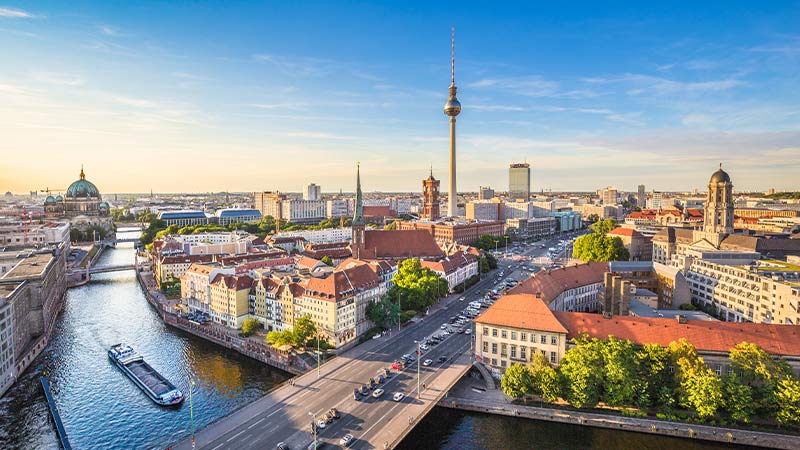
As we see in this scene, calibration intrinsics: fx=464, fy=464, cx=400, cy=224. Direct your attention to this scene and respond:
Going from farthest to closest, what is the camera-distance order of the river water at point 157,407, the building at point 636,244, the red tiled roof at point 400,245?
1. the building at point 636,244
2. the red tiled roof at point 400,245
3. the river water at point 157,407

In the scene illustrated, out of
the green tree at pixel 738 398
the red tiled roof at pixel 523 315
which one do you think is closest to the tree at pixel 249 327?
the red tiled roof at pixel 523 315

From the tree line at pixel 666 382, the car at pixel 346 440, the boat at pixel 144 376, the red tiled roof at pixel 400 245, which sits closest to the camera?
the car at pixel 346 440

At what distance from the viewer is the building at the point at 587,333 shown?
4769 centimetres

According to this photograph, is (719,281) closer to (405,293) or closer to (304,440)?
(405,293)

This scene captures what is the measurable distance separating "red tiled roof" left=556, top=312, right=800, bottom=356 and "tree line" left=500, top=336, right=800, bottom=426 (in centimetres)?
182

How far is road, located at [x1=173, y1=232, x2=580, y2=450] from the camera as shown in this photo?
42906 mm

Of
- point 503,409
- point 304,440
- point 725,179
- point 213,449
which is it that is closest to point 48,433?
point 213,449

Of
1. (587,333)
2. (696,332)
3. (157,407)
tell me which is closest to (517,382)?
(587,333)

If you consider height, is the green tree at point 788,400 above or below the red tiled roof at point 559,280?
below

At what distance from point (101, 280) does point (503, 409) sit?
12178cm

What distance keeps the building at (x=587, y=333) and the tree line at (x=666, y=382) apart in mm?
1749

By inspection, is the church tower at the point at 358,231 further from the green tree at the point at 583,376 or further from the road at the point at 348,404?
the green tree at the point at 583,376

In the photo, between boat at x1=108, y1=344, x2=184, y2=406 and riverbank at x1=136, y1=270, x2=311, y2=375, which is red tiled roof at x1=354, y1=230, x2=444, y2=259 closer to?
riverbank at x1=136, y1=270, x2=311, y2=375

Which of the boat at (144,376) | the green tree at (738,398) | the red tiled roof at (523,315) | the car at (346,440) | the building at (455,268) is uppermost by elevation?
the red tiled roof at (523,315)
